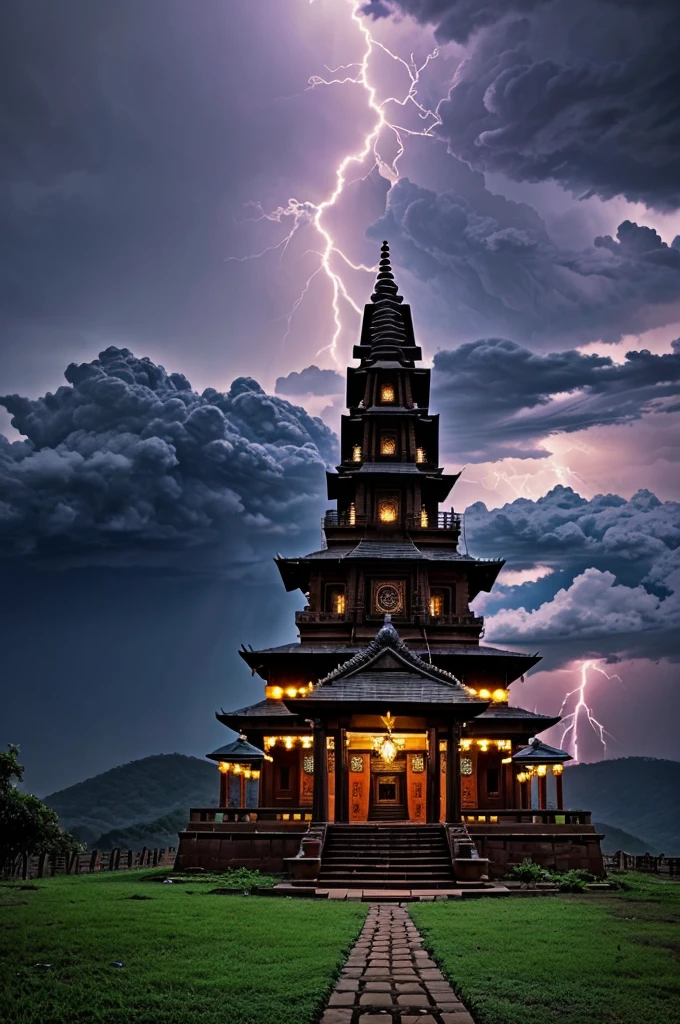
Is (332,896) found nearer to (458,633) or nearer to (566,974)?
(566,974)

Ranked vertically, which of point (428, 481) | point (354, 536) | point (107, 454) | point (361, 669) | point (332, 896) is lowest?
point (332, 896)

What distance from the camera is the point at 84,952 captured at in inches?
489

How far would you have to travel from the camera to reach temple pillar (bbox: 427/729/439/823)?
27500mm

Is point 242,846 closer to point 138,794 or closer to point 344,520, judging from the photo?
point 344,520

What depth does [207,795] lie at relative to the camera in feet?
464

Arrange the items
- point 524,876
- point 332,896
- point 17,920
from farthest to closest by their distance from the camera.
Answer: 1. point 524,876
2. point 332,896
3. point 17,920

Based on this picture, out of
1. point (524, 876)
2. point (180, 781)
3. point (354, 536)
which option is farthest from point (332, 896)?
point (180, 781)

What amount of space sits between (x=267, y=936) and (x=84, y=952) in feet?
10.7

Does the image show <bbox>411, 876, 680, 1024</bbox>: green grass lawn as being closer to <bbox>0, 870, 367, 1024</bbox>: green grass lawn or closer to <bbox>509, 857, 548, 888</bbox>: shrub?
<bbox>0, 870, 367, 1024</bbox>: green grass lawn

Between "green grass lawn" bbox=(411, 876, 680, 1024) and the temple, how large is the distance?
22.1 feet

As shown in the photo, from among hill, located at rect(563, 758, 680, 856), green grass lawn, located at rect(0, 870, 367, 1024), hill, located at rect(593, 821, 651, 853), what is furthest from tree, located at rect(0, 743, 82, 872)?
hill, located at rect(563, 758, 680, 856)

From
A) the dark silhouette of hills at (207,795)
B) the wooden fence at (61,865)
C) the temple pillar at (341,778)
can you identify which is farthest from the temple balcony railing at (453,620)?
the dark silhouette of hills at (207,795)

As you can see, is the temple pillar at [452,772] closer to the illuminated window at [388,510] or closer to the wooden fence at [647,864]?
the wooden fence at [647,864]

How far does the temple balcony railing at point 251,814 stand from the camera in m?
29.9
